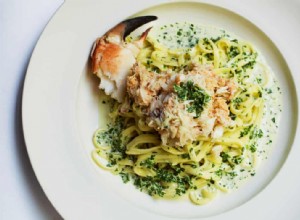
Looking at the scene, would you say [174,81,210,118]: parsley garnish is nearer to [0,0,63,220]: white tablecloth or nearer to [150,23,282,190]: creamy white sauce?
[150,23,282,190]: creamy white sauce

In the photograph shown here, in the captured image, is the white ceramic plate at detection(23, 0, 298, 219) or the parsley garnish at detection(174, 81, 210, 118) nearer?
the parsley garnish at detection(174, 81, 210, 118)

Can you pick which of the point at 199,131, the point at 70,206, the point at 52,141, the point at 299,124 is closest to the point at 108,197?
the point at 70,206

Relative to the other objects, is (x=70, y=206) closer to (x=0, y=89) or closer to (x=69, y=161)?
(x=69, y=161)

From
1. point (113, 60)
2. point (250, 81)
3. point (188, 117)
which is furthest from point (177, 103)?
point (250, 81)

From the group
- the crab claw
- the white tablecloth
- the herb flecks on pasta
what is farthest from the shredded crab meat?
the white tablecloth

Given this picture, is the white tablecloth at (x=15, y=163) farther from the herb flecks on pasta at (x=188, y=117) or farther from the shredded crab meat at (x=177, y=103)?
the shredded crab meat at (x=177, y=103)

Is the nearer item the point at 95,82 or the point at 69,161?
the point at 69,161

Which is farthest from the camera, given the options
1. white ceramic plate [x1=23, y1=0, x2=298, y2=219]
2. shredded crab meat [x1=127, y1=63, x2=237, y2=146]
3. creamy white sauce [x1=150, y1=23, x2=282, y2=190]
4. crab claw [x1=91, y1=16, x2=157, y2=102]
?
creamy white sauce [x1=150, y1=23, x2=282, y2=190]
